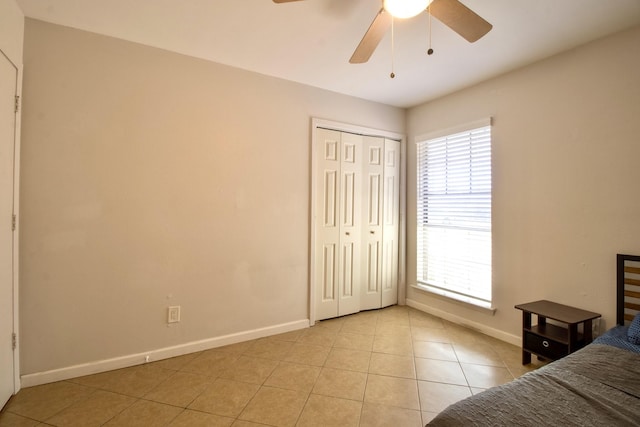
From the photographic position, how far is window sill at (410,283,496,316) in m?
2.90

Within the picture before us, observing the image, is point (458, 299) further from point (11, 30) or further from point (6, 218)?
point (11, 30)

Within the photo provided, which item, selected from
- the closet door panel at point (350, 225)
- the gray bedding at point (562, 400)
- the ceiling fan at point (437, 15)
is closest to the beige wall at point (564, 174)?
the gray bedding at point (562, 400)

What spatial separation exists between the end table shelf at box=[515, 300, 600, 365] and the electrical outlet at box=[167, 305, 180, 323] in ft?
9.45

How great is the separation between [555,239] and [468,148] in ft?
3.92

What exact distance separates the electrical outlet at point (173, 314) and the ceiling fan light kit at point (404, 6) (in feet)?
8.64

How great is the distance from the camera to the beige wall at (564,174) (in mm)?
2080

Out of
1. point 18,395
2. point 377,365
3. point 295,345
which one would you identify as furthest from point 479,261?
point 18,395

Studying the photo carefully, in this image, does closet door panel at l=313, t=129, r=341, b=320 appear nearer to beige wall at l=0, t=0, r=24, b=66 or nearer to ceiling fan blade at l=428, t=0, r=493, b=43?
ceiling fan blade at l=428, t=0, r=493, b=43

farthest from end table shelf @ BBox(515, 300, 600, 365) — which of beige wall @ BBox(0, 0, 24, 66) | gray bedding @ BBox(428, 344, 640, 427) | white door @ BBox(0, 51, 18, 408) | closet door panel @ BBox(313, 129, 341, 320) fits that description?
beige wall @ BBox(0, 0, 24, 66)

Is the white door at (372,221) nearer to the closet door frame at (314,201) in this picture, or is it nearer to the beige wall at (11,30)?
the closet door frame at (314,201)

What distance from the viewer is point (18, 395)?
192 centimetres

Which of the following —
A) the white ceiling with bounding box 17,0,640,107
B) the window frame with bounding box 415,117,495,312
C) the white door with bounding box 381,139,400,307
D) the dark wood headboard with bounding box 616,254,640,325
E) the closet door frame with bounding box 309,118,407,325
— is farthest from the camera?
the white door with bounding box 381,139,400,307

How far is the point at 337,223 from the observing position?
3354 mm

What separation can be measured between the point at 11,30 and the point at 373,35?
231cm
